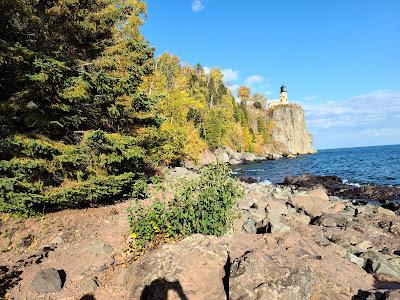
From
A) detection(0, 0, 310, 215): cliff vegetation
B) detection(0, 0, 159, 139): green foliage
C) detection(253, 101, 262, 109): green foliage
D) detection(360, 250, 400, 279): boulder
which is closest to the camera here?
detection(360, 250, 400, 279): boulder

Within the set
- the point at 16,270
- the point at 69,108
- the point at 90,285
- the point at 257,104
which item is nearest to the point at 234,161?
the point at 257,104

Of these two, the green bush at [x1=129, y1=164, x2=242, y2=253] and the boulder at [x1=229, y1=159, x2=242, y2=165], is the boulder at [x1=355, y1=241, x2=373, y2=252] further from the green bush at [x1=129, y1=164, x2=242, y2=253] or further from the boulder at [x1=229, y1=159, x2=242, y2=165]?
the boulder at [x1=229, y1=159, x2=242, y2=165]

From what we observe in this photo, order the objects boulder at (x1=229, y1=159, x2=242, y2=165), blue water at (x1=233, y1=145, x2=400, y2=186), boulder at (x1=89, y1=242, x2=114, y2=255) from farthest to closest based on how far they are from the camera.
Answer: boulder at (x1=229, y1=159, x2=242, y2=165) → blue water at (x1=233, y1=145, x2=400, y2=186) → boulder at (x1=89, y1=242, x2=114, y2=255)

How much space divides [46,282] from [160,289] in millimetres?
2629

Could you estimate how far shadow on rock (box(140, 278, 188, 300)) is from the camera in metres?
6.59

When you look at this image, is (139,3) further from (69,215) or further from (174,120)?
(174,120)

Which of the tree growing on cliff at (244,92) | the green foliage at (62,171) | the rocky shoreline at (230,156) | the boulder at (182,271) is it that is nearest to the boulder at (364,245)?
the boulder at (182,271)

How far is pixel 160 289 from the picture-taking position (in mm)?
6707

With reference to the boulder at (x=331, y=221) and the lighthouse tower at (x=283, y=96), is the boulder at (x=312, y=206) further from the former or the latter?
the lighthouse tower at (x=283, y=96)

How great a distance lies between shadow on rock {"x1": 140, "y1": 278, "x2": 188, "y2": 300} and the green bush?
1.50m

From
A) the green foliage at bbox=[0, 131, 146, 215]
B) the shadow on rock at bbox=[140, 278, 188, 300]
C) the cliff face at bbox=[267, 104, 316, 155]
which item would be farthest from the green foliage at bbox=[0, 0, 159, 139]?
the cliff face at bbox=[267, 104, 316, 155]

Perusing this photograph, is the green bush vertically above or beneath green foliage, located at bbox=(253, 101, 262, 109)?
beneath

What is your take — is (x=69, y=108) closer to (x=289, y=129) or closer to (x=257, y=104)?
(x=289, y=129)

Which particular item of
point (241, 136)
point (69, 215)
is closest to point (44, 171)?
point (69, 215)
